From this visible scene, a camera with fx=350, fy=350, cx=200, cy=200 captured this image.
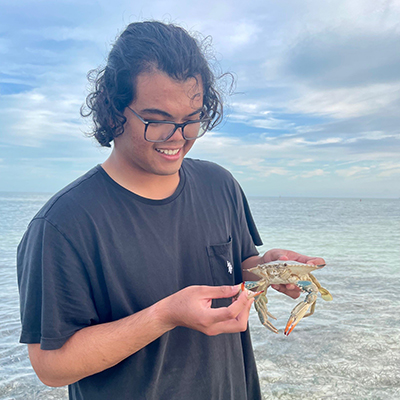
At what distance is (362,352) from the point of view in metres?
4.52

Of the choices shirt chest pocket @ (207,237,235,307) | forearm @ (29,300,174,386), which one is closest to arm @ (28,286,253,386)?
forearm @ (29,300,174,386)

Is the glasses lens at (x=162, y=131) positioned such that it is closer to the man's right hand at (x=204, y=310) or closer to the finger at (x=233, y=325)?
the man's right hand at (x=204, y=310)

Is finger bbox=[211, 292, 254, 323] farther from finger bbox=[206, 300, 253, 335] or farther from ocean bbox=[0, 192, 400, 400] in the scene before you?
ocean bbox=[0, 192, 400, 400]

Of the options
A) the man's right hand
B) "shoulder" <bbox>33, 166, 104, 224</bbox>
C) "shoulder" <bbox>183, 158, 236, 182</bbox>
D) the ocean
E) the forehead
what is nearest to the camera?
the man's right hand

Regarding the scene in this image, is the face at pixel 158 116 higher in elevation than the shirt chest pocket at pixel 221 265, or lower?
higher

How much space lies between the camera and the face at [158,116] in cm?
185

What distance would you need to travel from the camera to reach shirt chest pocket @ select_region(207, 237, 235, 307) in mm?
2100

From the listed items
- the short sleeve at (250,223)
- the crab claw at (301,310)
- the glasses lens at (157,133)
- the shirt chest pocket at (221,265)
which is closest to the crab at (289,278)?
the crab claw at (301,310)

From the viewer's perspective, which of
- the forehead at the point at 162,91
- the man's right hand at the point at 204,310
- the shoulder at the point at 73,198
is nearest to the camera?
the man's right hand at the point at 204,310

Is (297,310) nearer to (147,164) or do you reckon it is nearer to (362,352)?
(147,164)

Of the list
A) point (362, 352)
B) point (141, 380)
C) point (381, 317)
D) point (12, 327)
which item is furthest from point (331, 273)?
point (141, 380)

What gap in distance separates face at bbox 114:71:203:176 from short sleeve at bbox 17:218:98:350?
0.59m

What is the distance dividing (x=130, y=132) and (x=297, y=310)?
1.53m

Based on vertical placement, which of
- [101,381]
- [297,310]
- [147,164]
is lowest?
[101,381]
